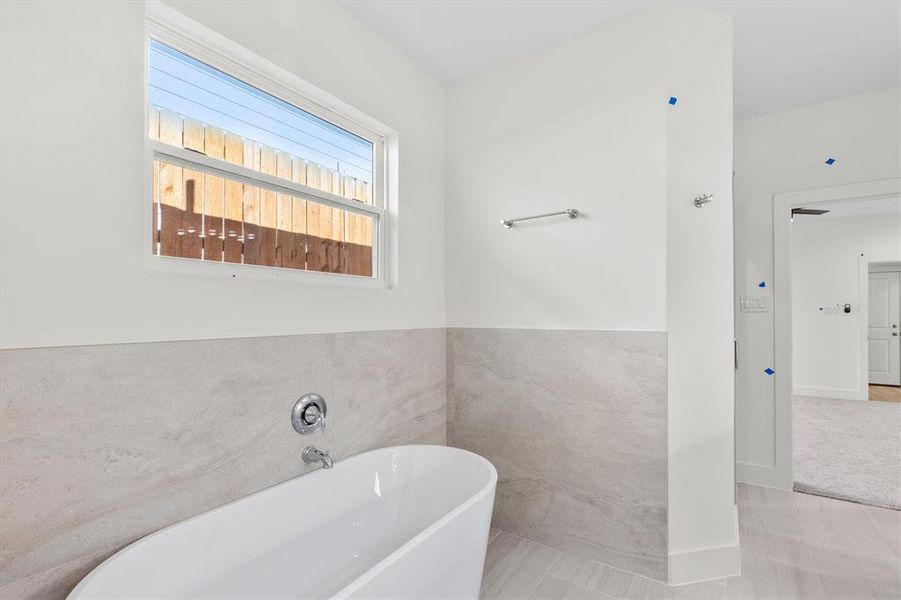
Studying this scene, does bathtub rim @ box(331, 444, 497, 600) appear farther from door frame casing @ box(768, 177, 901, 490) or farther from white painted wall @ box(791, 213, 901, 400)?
white painted wall @ box(791, 213, 901, 400)

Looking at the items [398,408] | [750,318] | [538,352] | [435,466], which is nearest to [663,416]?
[538,352]

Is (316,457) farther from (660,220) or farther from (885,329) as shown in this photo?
(885,329)

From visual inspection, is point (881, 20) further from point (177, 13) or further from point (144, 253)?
point (144, 253)

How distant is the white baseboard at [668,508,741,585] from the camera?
1922 mm

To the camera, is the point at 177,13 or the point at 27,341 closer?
the point at 27,341

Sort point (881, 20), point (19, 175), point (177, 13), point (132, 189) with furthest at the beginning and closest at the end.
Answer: point (881, 20) < point (177, 13) < point (132, 189) < point (19, 175)

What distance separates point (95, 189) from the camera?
49.1 inches

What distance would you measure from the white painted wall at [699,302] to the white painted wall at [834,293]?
15.3ft

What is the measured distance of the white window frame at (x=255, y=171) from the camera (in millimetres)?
1440

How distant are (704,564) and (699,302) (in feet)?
3.85

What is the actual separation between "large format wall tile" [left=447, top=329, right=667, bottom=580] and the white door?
22.8ft

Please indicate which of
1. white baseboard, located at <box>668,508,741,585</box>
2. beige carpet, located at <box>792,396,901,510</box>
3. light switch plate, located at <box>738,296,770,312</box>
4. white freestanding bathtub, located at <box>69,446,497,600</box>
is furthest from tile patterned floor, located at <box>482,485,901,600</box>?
light switch plate, located at <box>738,296,770,312</box>

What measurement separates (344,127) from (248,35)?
0.59 m

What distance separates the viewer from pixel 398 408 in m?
2.27
